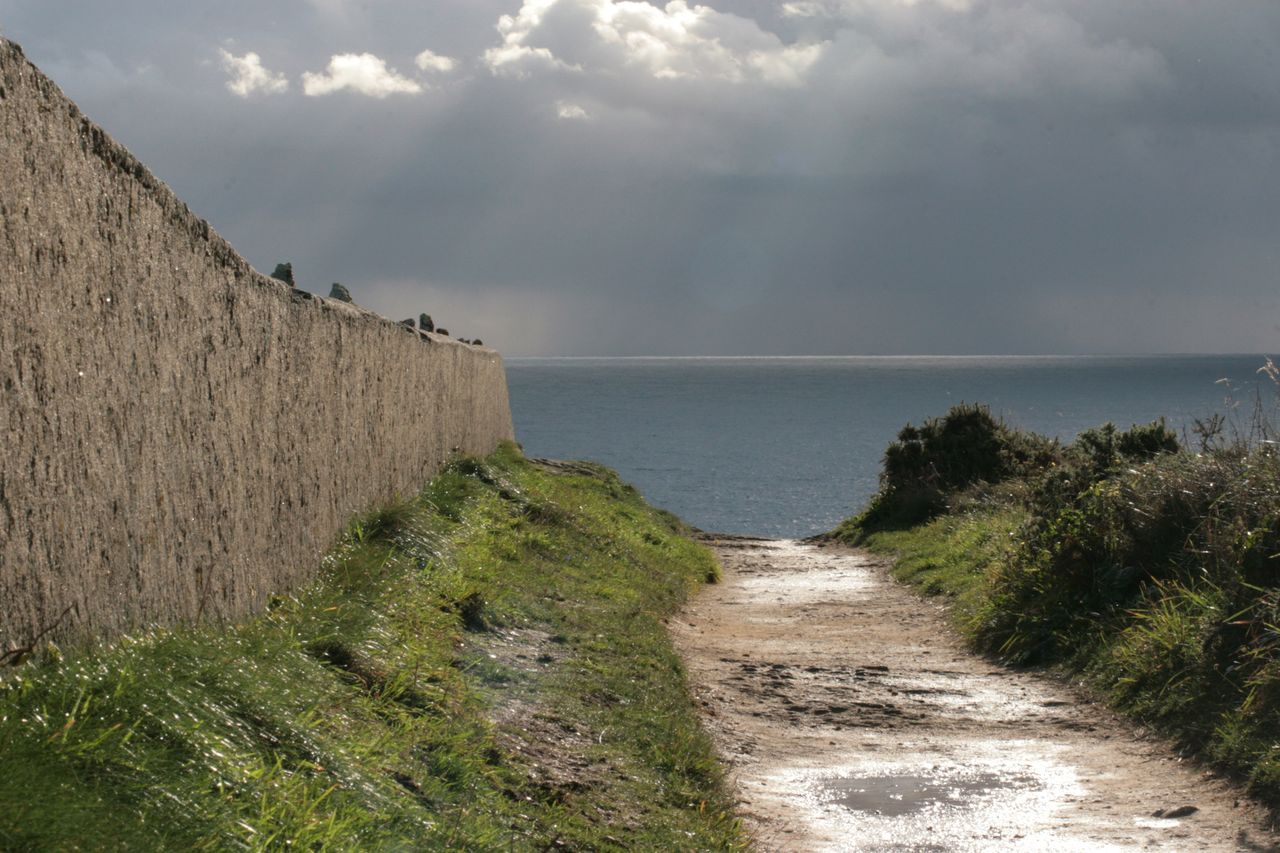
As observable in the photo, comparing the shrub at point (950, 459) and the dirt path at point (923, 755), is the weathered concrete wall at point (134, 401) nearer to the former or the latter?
the dirt path at point (923, 755)

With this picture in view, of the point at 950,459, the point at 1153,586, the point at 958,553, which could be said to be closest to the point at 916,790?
the point at 1153,586

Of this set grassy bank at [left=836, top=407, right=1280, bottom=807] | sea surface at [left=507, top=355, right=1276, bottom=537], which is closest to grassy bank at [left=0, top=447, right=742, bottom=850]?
grassy bank at [left=836, top=407, right=1280, bottom=807]

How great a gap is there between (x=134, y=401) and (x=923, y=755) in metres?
5.16

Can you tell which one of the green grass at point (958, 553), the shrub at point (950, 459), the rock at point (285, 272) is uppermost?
the rock at point (285, 272)

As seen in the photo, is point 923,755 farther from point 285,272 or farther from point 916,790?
point 285,272

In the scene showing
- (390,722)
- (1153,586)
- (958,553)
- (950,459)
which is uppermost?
(950,459)

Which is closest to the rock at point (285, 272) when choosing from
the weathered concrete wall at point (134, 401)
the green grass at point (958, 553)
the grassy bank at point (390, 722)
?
the weathered concrete wall at point (134, 401)

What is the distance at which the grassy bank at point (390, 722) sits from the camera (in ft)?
11.8

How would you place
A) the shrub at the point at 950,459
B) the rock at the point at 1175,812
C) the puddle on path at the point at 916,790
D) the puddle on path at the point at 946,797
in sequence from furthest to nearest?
the shrub at the point at 950,459 < the puddle on path at the point at 916,790 < the rock at the point at 1175,812 < the puddle on path at the point at 946,797

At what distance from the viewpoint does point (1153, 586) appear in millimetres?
10562

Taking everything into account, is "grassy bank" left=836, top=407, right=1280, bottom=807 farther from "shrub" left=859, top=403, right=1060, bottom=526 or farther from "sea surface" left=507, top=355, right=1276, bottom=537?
"shrub" left=859, top=403, right=1060, bottom=526

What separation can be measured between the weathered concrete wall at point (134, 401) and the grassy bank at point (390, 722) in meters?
0.25

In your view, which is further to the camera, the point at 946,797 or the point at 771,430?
the point at 771,430

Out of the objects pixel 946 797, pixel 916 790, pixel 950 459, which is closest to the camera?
pixel 946 797
